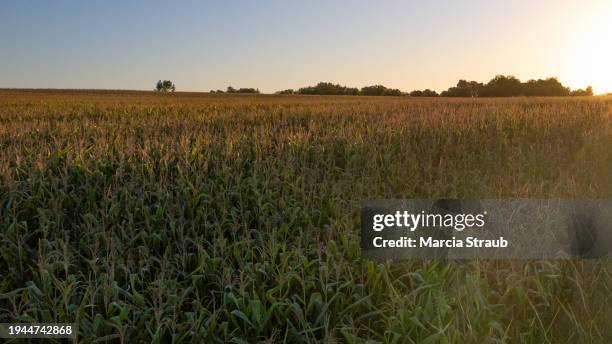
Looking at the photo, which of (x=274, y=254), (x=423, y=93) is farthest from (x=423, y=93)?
(x=274, y=254)

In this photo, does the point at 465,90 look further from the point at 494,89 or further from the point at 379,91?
the point at 379,91

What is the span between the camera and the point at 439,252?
4.12 m

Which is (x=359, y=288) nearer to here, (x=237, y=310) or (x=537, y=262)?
(x=237, y=310)

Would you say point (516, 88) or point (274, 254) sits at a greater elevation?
point (516, 88)

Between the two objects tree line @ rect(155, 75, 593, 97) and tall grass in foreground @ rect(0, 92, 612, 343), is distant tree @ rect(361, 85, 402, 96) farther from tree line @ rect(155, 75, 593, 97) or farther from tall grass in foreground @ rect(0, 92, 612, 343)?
tall grass in foreground @ rect(0, 92, 612, 343)

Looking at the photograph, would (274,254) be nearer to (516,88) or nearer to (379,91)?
(379,91)

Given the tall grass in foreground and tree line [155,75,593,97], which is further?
tree line [155,75,593,97]

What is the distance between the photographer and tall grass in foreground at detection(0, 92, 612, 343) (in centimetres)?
319

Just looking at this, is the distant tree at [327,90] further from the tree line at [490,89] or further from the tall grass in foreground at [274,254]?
the tall grass in foreground at [274,254]

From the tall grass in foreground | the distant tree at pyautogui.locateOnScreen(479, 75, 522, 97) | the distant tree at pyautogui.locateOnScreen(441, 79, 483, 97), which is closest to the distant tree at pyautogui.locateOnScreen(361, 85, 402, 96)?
the distant tree at pyautogui.locateOnScreen(441, 79, 483, 97)

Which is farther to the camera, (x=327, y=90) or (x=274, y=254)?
(x=327, y=90)

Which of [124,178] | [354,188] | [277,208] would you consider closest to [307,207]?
[277,208]

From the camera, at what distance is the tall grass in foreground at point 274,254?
319 cm

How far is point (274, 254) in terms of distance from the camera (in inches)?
146
